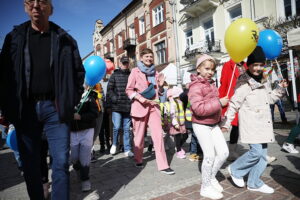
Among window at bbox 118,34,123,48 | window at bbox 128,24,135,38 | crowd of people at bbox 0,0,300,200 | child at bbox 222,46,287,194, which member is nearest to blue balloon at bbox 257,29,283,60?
crowd of people at bbox 0,0,300,200

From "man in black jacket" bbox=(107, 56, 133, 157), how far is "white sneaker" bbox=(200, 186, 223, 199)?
2.55 meters

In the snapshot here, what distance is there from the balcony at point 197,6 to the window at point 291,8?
511 cm

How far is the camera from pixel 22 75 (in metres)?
1.98

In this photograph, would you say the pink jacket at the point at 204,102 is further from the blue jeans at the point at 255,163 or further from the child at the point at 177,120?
the child at the point at 177,120

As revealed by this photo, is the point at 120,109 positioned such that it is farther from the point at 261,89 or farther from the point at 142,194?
the point at 261,89

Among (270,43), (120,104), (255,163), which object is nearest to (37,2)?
(255,163)

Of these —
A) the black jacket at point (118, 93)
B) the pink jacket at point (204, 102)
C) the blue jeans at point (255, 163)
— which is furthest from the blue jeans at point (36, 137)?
the black jacket at point (118, 93)

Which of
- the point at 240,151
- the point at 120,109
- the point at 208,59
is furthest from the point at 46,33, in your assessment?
the point at 240,151

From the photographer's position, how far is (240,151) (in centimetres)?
469

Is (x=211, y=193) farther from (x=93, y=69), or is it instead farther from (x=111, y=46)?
(x=111, y=46)

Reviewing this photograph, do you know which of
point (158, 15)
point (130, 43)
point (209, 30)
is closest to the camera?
point (209, 30)

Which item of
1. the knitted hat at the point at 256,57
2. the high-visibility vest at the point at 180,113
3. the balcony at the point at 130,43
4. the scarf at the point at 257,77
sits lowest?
the high-visibility vest at the point at 180,113

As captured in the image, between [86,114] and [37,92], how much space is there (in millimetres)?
1106

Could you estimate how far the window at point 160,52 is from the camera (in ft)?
71.0
